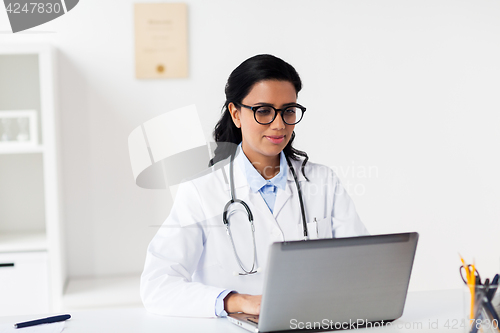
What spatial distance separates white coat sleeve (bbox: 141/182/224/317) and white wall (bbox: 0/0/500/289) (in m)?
1.05

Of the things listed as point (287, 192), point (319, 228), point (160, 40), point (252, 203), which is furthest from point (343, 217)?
point (160, 40)

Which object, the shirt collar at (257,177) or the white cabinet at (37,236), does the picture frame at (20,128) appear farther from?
the shirt collar at (257,177)

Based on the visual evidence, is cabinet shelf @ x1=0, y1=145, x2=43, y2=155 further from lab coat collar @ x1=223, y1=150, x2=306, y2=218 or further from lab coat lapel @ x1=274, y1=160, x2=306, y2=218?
lab coat lapel @ x1=274, y1=160, x2=306, y2=218

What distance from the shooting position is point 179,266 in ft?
4.76

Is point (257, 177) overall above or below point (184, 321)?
above

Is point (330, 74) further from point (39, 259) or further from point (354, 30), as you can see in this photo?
point (39, 259)

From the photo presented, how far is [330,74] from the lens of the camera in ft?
8.79

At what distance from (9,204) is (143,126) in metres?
0.78

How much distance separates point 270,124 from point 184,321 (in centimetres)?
68

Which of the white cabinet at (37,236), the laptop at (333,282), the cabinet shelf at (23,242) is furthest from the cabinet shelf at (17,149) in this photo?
the laptop at (333,282)

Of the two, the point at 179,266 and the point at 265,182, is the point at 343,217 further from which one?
the point at 179,266

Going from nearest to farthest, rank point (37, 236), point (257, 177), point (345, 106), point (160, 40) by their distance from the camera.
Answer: point (257, 177)
point (37, 236)
point (160, 40)
point (345, 106)

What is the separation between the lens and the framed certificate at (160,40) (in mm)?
2525

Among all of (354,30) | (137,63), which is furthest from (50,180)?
(354,30)
